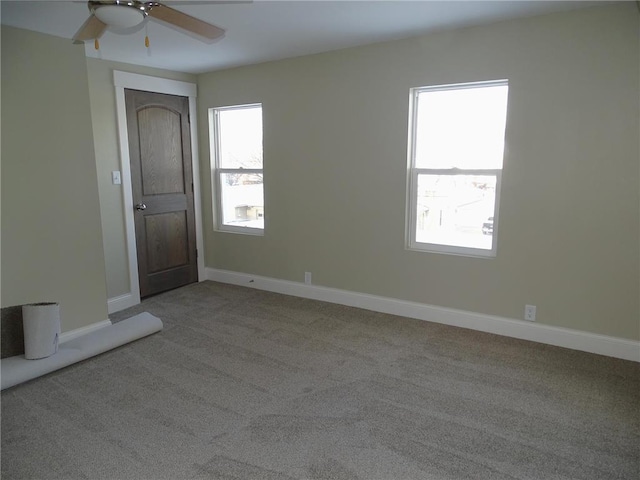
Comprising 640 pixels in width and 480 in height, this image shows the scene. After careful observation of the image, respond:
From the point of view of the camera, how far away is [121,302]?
13.9 ft

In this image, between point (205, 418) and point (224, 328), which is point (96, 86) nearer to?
point (224, 328)

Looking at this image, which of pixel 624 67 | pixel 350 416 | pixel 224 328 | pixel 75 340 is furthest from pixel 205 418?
pixel 624 67

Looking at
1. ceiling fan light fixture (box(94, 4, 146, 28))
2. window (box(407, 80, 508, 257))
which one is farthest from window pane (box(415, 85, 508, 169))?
ceiling fan light fixture (box(94, 4, 146, 28))

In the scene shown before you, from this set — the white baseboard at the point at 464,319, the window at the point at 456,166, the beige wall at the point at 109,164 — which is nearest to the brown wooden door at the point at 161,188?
the beige wall at the point at 109,164

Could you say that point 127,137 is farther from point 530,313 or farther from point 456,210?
point 530,313

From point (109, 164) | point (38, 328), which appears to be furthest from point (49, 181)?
point (38, 328)

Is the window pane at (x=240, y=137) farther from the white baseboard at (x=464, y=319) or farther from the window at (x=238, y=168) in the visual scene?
the white baseboard at (x=464, y=319)

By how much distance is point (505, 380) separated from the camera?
2.79 meters

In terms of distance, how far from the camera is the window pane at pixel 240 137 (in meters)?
4.69

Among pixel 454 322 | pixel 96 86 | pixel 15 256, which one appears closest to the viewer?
pixel 15 256

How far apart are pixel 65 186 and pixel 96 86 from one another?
1218mm

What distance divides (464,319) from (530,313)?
0.52 m

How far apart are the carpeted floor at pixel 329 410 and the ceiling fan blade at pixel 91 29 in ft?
7.03

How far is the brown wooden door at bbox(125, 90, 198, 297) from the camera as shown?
437 centimetres
